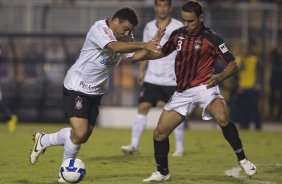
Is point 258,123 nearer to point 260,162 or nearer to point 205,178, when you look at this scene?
point 260,162

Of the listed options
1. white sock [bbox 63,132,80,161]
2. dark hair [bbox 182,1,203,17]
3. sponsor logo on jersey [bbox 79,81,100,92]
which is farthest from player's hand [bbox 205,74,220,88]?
white sock [bbox 63,132,80,161]

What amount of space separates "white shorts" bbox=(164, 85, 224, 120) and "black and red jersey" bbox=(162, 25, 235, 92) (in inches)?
3.4

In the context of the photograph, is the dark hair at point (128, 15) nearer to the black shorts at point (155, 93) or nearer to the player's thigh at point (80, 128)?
the player's thigh at point (80, 128)

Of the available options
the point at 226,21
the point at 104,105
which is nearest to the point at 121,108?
the point at 104,105

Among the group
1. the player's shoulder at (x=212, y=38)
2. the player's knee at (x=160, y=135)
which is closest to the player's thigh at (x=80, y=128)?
the player's knee at (x=160, y=135)

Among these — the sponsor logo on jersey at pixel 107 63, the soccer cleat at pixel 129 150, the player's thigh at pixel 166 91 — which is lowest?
the soccer cleat at pixel 129 150

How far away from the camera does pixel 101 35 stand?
9.92 metres

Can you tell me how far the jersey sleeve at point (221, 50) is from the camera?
10375 millimetres

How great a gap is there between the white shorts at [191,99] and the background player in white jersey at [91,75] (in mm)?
914

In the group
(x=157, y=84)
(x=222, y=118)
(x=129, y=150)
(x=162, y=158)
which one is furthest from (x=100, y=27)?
(x=129, y=150)

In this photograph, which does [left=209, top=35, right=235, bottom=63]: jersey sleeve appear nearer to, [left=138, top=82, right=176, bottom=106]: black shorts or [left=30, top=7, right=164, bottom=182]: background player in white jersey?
[left=30, top=7, right=164, bottom=182]: background player in white jersey

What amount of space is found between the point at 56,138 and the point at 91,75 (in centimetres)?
97

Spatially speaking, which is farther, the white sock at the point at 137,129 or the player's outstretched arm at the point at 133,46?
the white sock at the point at 137,129

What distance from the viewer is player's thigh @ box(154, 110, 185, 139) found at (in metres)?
10.3
